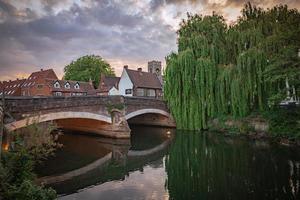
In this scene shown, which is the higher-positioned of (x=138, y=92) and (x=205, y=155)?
(x=138, y=92)

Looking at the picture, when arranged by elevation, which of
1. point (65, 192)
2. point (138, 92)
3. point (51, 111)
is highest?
point (138, 92)

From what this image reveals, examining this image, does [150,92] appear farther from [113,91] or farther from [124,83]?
[113,91]

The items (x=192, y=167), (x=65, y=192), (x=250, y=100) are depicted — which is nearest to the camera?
(x=65, y=192)

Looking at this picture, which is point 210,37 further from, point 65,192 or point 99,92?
point 99,92

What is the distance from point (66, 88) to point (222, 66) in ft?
104

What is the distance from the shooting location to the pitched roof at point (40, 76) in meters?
53.3

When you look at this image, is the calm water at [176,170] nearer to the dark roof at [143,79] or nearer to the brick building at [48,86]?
the dark roof at [143,79]

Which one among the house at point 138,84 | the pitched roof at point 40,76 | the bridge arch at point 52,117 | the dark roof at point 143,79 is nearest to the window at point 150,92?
the house at point 138,84

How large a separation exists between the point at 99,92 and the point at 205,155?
3839cm

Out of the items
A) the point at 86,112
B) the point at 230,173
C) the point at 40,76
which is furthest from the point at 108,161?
the point at 40,76

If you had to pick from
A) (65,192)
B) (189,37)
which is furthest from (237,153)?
(189,37)

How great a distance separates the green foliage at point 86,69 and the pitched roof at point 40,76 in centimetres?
798

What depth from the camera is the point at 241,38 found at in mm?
27969

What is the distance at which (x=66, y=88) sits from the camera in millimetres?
51469
